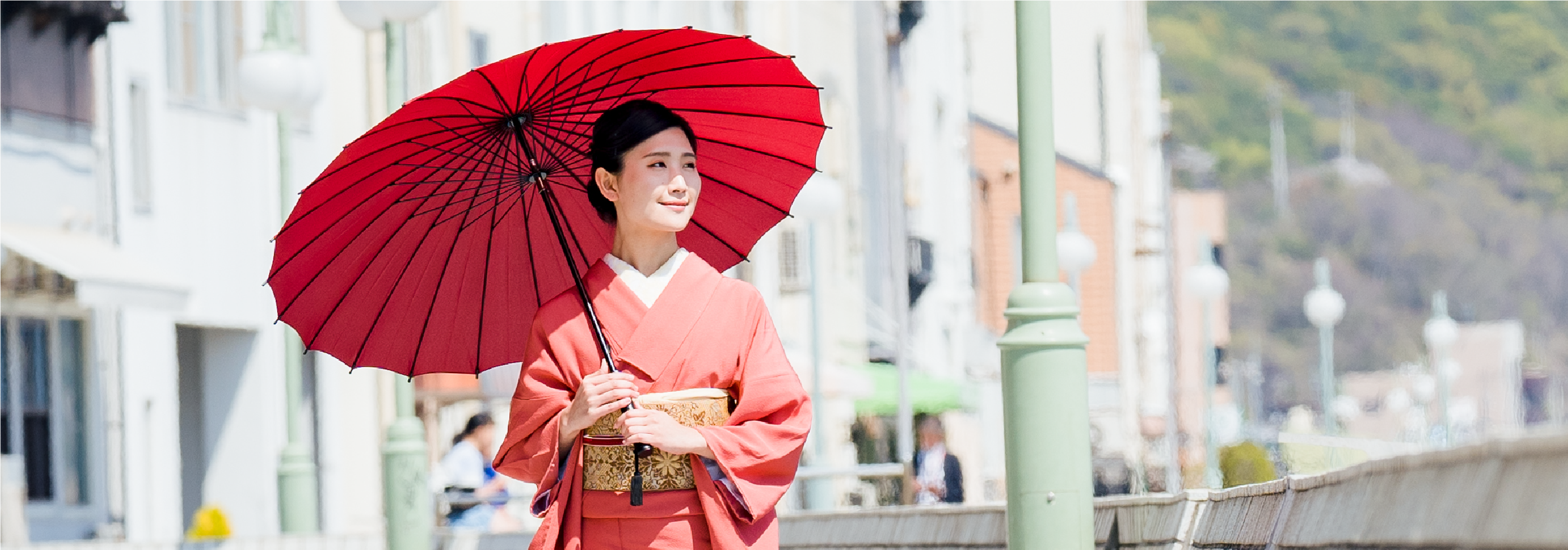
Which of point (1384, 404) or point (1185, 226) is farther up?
point (1185, 226)

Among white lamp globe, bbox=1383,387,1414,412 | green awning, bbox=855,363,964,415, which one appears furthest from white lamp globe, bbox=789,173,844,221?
white lamp globe, bbox=1383,387,1414,412

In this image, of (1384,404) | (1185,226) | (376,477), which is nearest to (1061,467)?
(376,477)

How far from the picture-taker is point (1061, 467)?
7.02 m

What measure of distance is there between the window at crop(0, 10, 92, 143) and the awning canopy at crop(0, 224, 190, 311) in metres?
0.86

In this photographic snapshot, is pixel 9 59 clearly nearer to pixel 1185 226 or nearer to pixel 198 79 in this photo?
pixel 198 79

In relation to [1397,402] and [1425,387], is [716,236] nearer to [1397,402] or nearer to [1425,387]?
[1425,387]

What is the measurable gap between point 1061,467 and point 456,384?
53.8 feet

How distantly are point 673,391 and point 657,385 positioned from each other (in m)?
0.04

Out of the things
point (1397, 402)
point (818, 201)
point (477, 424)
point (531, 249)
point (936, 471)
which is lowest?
point (1397, 402)

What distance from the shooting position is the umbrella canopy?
5629 millimetres

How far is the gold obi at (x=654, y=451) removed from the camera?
4.98 metres

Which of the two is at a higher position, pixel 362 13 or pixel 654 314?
pixel 362 13

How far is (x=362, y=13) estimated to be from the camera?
40.3 ft

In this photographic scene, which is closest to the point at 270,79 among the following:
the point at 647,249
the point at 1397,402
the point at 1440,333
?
the point at 647,249
